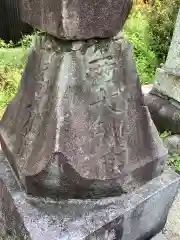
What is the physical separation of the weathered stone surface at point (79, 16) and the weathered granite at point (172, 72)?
5.50 ft

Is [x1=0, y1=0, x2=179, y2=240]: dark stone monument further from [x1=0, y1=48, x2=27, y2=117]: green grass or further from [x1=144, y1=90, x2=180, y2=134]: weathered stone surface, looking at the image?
[x1=0, y1=48, x2=27, y2=117]: green grass

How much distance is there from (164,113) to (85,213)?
1.70 meters

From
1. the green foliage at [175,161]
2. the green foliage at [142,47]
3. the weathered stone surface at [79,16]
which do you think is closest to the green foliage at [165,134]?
the green foliage at [175,161]

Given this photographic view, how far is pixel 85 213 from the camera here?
1.50 meters

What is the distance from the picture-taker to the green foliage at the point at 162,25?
4582 mm

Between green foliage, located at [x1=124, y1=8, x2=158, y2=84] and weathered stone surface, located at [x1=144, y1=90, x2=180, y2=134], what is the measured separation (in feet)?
3.65

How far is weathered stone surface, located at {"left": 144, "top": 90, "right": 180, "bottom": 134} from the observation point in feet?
9.67

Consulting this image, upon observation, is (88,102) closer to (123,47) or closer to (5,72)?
(123,47)

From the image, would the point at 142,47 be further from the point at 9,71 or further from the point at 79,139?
the point at 79,139

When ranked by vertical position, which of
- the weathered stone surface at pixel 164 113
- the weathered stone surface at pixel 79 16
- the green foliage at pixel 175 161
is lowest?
the green foliage at pixel 175 161

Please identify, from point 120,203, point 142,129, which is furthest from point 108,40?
point 120,203

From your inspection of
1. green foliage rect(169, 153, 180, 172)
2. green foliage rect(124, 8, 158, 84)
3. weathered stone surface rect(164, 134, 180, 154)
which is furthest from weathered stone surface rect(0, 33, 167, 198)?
green foliage rect(124, 8, 158, 84)

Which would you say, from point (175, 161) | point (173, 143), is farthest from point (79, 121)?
point (173, 143)

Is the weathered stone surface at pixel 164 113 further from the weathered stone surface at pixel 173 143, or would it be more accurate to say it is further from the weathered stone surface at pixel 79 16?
the weathered stone surface at pixel 79 16
